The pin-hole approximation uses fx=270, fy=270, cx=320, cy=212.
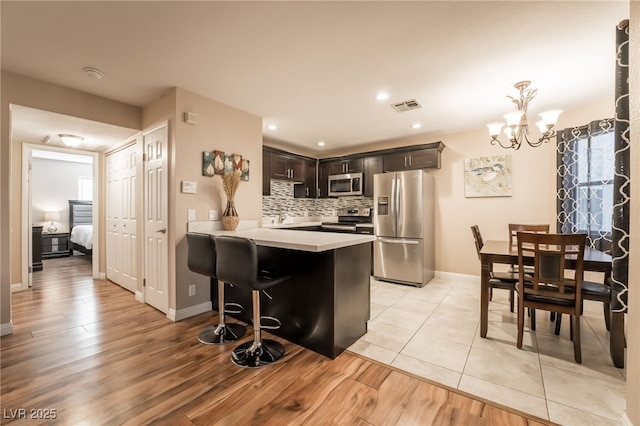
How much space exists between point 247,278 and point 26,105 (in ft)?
9.01

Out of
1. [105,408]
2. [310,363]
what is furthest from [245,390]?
[105,408]

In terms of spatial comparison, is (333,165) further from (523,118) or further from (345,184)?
(523,118)

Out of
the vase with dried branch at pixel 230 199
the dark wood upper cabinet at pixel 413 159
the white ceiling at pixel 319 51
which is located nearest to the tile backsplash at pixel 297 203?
the dark wood upper cabinet at pixel 413 159

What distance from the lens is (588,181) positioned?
10.5 ft

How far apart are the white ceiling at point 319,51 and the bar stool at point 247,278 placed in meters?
1.50

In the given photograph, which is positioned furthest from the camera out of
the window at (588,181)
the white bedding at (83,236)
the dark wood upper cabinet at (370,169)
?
the white bedding at (83,236)

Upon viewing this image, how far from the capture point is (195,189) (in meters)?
2.90

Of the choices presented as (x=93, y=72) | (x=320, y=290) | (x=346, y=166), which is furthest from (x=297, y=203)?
(x=93, y=72)

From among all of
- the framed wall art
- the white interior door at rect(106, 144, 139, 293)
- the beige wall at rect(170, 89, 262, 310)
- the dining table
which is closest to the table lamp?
the white interior door at rect(106, 144, 139, 293)

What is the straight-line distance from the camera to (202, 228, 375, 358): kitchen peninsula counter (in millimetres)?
2078

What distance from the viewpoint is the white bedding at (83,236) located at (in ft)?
19.0

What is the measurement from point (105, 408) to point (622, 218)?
3.45 m

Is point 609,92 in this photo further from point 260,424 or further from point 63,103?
point 63,103

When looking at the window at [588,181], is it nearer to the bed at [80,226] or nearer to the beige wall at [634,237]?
the beige wall at [634,237]
